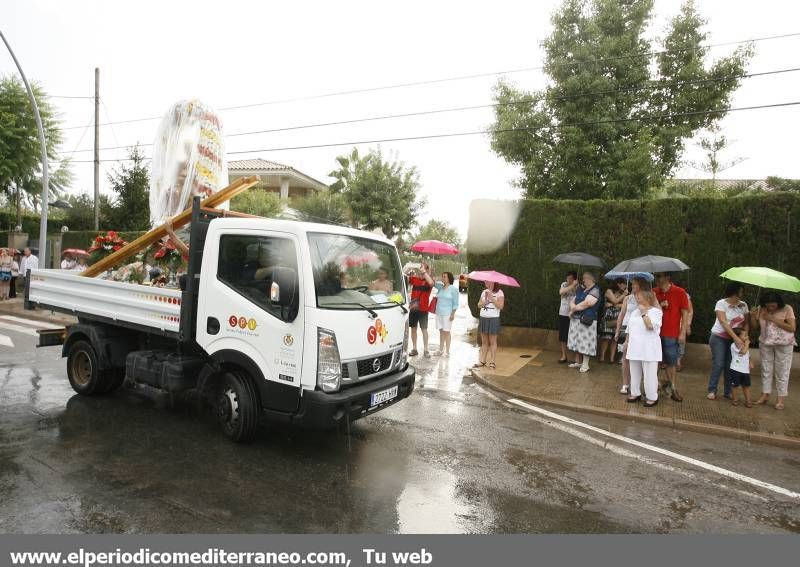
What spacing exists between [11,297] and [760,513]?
20932 mm

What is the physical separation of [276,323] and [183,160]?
578cm

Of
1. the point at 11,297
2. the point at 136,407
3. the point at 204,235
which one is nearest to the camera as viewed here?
the point at 204,235

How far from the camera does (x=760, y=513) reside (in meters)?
4.01

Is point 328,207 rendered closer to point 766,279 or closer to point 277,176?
point 277,176

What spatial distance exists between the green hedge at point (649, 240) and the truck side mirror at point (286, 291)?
27.1 ft

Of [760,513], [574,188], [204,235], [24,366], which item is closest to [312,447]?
[204,235]

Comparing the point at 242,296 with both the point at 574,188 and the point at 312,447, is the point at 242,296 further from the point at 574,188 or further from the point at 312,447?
the point at 574,188

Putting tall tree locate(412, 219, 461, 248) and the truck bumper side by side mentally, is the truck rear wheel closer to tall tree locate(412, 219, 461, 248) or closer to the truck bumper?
the truck bumper

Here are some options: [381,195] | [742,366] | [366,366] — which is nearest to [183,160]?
[366,366]

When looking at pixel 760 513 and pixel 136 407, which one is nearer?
pixel 760 513

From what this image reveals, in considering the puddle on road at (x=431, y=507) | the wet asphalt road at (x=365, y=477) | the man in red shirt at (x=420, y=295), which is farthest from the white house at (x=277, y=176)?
the puddle on road at (x=431, y=507)

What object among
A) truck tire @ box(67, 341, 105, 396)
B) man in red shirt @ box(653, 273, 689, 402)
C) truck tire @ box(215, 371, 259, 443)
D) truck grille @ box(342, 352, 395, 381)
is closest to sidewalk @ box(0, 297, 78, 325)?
truck tire @ box(67, 341, 105, 396)

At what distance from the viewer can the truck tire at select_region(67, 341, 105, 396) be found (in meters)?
6.08

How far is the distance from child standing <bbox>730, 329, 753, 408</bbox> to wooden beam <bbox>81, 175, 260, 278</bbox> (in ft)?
22.4
